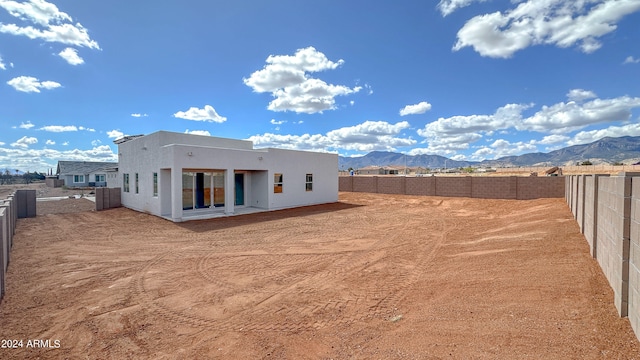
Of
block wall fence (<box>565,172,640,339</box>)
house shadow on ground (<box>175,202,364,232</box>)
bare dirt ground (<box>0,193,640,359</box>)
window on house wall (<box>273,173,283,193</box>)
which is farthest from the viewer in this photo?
window on house wall (<box>273,173,283,193</box>)

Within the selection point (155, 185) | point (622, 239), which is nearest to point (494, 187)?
point (622, 239)

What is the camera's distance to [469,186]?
22281 millimetres

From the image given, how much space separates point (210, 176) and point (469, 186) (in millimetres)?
18069

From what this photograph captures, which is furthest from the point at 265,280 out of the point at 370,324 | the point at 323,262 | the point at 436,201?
the point at 436,201

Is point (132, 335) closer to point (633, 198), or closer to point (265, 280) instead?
point (265, 280)

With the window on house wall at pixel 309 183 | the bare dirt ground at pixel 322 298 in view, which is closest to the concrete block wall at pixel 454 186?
the window on house wall at pixel 309 183

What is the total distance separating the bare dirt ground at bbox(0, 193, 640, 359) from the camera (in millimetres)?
3807

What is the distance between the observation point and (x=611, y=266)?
4262mm

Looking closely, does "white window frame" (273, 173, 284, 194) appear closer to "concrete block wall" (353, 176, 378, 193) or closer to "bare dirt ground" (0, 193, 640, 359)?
"bare dirt ground" (0, 193, 640, 359)

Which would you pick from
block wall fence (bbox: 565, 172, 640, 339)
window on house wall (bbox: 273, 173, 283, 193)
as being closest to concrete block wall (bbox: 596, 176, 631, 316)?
block wall fence (bbox: 565, 172, 640, 339)

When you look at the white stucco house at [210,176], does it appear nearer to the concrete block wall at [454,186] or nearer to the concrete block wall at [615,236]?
the concrete block wall at [454,186]

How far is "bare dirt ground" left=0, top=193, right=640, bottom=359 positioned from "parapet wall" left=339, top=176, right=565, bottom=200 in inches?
402

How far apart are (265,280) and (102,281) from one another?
11.7ft

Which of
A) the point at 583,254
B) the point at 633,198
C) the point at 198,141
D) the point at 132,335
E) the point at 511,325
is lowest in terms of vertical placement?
the point at 132,335
